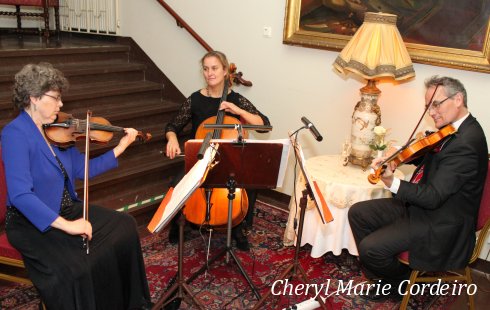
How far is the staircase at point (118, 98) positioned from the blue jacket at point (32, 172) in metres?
1.05

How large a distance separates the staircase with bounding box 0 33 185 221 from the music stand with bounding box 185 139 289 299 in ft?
4.32

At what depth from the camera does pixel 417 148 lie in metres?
2.42

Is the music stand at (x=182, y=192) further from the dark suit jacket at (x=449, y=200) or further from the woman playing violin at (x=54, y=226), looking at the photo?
the dark suit jacket at (x=449, y=200)

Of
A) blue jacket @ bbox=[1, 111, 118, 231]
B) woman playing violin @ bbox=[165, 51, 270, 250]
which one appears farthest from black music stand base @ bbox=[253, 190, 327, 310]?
blue jacket @ bbox=[1, 111, 118, 231]

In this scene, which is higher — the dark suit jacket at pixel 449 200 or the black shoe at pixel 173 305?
the dark suit jacket at pixel 449 200

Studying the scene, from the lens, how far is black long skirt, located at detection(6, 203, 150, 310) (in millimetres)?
2107

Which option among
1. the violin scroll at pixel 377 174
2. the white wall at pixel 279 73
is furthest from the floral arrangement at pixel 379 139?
the violin scroll at pixel 377 174

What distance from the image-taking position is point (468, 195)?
2.52m

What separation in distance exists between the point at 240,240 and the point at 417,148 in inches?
58.1


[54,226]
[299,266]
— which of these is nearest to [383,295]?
[299,266]

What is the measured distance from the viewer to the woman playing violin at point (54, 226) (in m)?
2.11

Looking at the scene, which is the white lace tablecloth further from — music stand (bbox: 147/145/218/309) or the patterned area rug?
music stand (bbox: 147/145/218/309)

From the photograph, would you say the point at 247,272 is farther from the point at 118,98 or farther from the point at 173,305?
the point at 118,98

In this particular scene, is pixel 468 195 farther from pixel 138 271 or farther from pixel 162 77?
pixel 162 77
